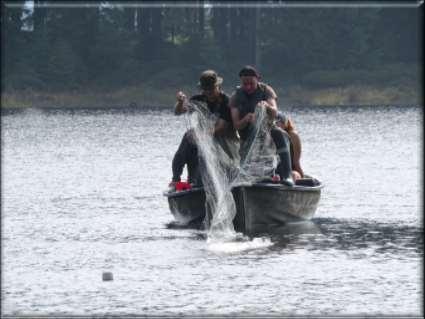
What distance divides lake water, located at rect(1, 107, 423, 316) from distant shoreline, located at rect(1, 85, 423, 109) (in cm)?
6137

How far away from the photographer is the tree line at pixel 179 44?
Answer: 116188 mm

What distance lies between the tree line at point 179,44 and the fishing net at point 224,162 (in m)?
87.0

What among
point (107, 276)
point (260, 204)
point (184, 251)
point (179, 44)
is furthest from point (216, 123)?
point (179, 44)

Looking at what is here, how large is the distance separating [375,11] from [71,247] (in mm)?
99531

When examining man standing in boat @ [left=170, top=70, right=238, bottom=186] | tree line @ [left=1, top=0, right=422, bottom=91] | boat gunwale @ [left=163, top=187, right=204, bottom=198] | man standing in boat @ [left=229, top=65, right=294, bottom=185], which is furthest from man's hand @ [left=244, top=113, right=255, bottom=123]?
tree line @ [left=1, top=0, right=422, bottom=91]

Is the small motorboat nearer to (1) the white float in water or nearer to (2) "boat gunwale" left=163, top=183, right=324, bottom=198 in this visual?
(2) "boat gunwale" left=163, top=183, right=324, bottom=198

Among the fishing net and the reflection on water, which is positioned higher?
the fishing net

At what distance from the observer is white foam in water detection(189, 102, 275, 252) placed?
80.8 feet

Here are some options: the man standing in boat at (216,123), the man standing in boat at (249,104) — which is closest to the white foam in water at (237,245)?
the man standing in boat at (249,104)

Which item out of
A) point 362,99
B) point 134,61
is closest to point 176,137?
point 362,99

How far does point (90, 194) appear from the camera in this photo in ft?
118

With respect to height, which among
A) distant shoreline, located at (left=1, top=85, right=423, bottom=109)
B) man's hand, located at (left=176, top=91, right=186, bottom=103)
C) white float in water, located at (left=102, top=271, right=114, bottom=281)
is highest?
man's hand, located at (left=176, top=91, right=186, bottom=103)

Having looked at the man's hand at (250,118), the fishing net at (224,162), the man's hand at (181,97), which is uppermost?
the man's hand at (181,97)

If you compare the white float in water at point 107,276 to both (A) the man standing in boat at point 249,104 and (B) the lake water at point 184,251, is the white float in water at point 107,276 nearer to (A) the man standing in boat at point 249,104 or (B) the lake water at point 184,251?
(B) the lake water at point 184,251
